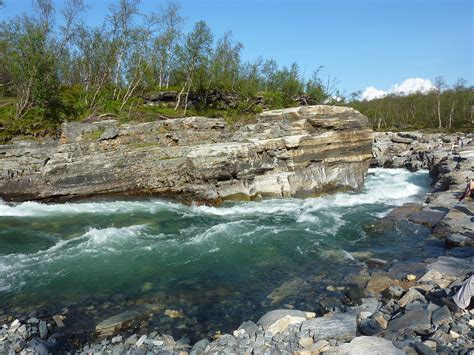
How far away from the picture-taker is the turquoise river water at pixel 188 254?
32.4 feet

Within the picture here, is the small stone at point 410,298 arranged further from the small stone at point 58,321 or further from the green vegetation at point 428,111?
the green vegetation at point 428,111

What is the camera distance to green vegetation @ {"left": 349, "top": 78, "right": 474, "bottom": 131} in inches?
3017

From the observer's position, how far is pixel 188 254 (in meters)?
13.6

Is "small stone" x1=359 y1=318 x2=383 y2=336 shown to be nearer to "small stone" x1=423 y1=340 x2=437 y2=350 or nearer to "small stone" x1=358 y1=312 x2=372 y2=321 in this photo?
"small stone" x1=358 y1=312 x2=372 y2=321

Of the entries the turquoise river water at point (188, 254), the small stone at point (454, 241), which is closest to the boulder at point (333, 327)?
the turquoise river water at point (188, 254)

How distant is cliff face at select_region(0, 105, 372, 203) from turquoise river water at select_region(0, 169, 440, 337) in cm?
137

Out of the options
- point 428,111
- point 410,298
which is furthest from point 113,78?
point 428,111

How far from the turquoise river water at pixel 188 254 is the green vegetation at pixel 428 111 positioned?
63.2 metres

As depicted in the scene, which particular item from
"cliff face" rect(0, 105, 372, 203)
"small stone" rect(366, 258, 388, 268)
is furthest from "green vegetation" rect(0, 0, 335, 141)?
"small stone" rect(366, 258, 388, 268)

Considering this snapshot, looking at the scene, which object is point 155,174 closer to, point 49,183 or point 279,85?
point 49,183

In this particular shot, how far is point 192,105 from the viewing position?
38562 millimetres

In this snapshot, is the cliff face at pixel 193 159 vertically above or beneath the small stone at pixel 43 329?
above

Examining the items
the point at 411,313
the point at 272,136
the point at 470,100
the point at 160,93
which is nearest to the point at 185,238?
the point at 411,313

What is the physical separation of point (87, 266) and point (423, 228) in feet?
47.0
